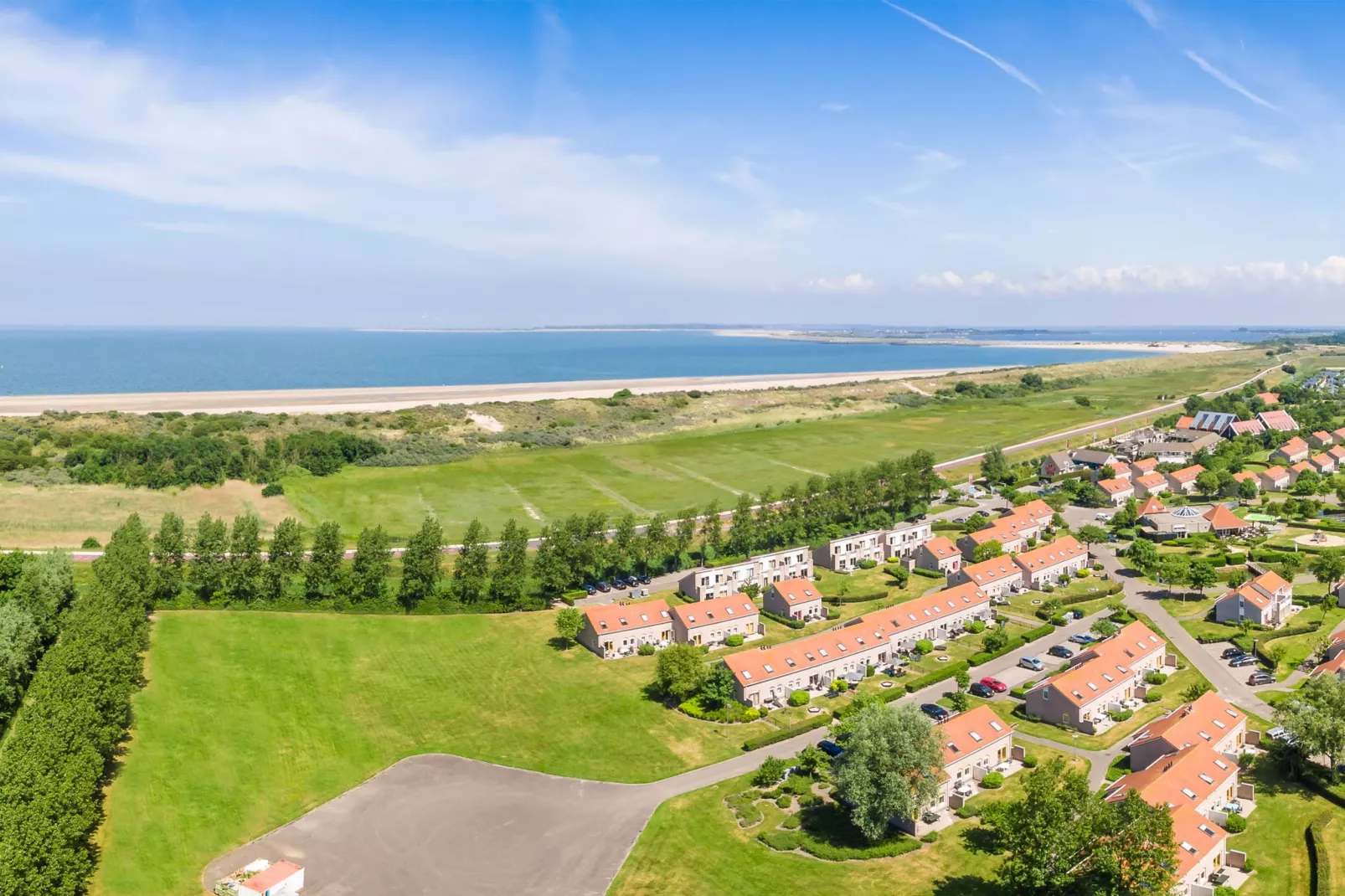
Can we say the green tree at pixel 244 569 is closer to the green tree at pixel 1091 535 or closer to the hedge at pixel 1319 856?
the hedge at pixel 1319 856

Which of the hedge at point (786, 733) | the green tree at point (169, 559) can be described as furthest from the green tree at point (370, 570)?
the hedge at point (786, 733)

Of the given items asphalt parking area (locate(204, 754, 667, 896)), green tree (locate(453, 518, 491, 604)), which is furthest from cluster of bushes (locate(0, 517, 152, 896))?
green tree (locate(453, 518, 491, 604))

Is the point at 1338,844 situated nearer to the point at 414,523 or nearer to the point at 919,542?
the point at 919,542

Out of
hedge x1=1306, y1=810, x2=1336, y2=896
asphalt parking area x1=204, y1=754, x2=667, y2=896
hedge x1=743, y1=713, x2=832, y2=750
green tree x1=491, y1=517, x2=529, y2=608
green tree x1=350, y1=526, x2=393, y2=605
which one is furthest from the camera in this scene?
green tree x1=491, y1=517, x2=529, y2=608

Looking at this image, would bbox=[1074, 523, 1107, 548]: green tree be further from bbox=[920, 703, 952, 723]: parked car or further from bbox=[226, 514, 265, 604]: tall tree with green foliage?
bbox=[226, 514, 265, 604]: tall tree with green foliage

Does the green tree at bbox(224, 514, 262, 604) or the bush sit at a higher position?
the green tree at bbox(224, 514, 262, 604)

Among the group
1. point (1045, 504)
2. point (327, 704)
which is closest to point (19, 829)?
point (327, 704)

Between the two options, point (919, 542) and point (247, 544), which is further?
point (919, 542)

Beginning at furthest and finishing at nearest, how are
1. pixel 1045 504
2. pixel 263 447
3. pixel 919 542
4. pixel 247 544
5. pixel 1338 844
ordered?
pixel 263 447 → pixel 1045 504 → pixel 919 542 → pixel 247 544 → pixel 1338 844
